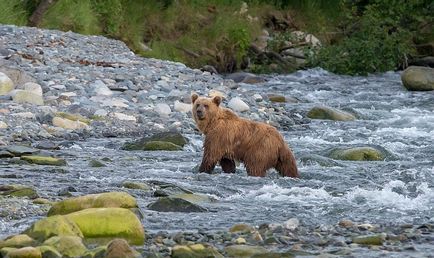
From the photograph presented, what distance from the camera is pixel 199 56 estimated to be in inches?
971

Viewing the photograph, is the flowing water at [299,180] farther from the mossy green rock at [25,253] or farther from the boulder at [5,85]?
the boulder at [5,85]

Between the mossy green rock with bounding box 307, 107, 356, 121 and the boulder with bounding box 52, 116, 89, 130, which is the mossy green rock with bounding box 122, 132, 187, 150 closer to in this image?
the boulder with bounding box 52, 116, 89, 130

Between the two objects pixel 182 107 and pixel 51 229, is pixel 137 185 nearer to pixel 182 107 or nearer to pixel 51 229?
pixel 51 229

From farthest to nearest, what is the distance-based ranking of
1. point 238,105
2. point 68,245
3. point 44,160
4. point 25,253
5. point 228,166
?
1. point 238,105
2. point 44,160
3. point 228,166
4. point 68,245
5. point 25,253

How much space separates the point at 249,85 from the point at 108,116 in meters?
7.13

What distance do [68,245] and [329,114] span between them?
395 inches

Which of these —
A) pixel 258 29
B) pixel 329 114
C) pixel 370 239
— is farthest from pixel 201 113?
pixel 258 29

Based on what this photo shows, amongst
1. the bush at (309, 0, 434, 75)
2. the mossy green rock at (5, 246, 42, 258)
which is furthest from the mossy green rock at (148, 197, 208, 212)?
the bush at (309, 0, 434, 75)

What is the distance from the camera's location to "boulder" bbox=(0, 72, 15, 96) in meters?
14.2

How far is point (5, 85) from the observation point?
47.0ft

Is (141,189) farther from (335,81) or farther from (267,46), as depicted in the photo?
(267,46)

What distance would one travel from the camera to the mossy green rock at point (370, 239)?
6.95 metres

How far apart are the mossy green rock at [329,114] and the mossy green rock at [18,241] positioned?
9867mm

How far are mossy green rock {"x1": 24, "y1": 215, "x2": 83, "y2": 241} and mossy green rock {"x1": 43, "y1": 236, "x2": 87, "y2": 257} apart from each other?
0.14 meters
